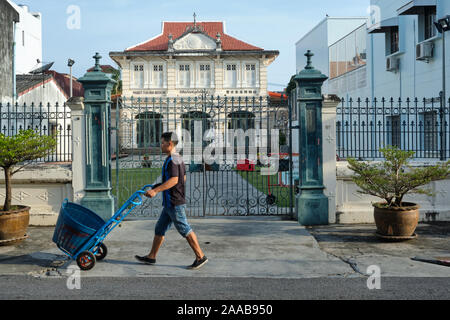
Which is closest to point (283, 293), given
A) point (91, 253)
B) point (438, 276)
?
point (438, 276)

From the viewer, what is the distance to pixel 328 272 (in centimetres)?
593

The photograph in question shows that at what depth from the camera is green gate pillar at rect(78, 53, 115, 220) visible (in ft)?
29.3

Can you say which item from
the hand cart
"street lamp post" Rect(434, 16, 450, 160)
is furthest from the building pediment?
the hand cart

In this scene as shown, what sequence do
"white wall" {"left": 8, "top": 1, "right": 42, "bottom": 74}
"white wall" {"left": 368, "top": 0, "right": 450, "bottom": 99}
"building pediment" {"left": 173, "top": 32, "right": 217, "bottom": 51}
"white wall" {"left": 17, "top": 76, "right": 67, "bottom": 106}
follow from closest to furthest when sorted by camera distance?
1. "white wall" {"left": 368, "top": 0, "right": 450, "bottom": 99}
2. "white wall" {"left": 17, "top": 76, "right": 67, "bottom": 106}
3. "white wall" {"left": 8, "top": 1, "right": 42, "bottom": 74}
4. "building pediment" {"left": 173, "top": 32, "right": 217, "bottom": 51}

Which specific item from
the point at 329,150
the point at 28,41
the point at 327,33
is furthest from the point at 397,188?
the point at 327,33

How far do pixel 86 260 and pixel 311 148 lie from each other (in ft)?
16.2

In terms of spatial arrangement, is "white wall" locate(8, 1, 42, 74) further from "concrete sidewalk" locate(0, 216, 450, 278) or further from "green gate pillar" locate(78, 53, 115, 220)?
"concrete sidewalk" locate(0, 216, 450, 278)

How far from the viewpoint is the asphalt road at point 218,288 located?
4.94m

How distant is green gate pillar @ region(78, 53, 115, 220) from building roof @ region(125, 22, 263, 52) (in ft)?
91.3

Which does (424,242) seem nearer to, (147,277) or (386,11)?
(147,277)

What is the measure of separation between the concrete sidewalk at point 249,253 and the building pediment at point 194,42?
28444mm

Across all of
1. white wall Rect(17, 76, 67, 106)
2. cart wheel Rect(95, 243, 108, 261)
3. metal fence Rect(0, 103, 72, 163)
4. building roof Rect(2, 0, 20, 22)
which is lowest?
cart wheel Rect(95, 243, 108, 261)

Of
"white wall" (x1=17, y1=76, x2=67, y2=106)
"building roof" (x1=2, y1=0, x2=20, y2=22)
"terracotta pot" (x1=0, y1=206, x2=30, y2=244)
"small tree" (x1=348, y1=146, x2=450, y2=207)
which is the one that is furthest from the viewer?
"white wall" (x1=17, y1=76, x2=67, y2=106)
